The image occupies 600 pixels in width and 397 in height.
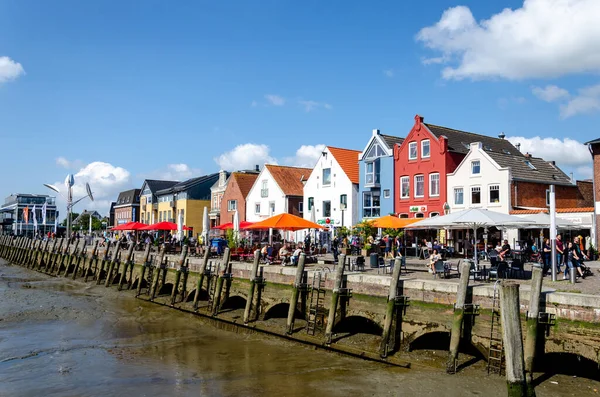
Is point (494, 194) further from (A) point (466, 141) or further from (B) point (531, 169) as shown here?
(A) point (466, 141)

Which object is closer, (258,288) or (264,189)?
(258,288)

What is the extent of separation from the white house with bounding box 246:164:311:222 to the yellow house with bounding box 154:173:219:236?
14.7 meters

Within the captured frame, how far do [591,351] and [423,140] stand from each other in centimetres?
3040

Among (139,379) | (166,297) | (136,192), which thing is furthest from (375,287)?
(136,192)

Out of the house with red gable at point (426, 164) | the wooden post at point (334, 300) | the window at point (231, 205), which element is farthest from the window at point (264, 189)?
the wooden post at point (334, 300)

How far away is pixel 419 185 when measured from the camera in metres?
40.5

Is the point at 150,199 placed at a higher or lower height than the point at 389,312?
higher

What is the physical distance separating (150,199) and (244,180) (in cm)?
2746

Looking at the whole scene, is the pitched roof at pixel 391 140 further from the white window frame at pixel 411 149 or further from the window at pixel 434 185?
the window at pixel 434 185

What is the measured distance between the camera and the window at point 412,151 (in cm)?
4091

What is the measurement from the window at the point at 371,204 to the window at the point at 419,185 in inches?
159

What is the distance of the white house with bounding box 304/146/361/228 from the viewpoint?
45.5 m

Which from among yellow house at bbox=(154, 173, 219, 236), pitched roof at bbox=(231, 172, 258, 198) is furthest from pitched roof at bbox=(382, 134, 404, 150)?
yellow house at bbox=(154, 173, 219, 236)

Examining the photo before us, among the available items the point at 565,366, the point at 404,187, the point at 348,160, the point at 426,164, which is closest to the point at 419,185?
the point at 404,187
